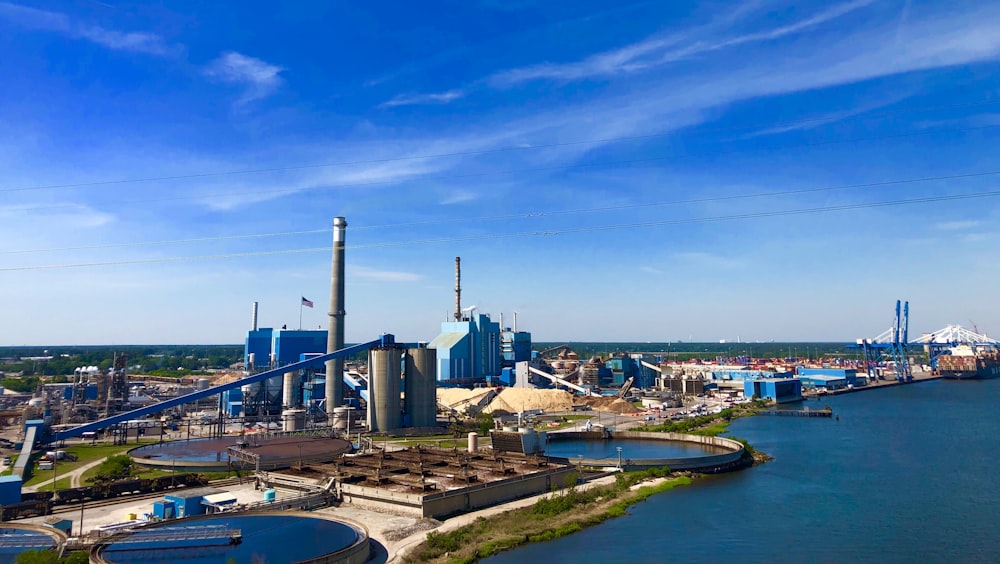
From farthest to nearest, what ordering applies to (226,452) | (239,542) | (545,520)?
(226,452)
(545,520)
(239,542)

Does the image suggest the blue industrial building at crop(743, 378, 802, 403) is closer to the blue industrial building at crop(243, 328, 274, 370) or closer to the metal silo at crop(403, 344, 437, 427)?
the metal silo at crop(403, 344, 437, 427)

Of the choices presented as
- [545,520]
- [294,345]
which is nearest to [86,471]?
[545,520]

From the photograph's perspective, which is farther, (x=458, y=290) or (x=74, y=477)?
(x=458, y=290)

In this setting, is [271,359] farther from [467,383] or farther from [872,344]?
[872,344]

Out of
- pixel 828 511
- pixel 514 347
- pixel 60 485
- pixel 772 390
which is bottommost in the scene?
pixel 828 511

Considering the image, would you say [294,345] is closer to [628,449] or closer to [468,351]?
[468,351]

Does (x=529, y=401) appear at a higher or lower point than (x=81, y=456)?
higher

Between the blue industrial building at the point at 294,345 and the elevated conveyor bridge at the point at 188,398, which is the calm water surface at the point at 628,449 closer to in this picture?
the elevated conveyor bridge at the point at 188,398
